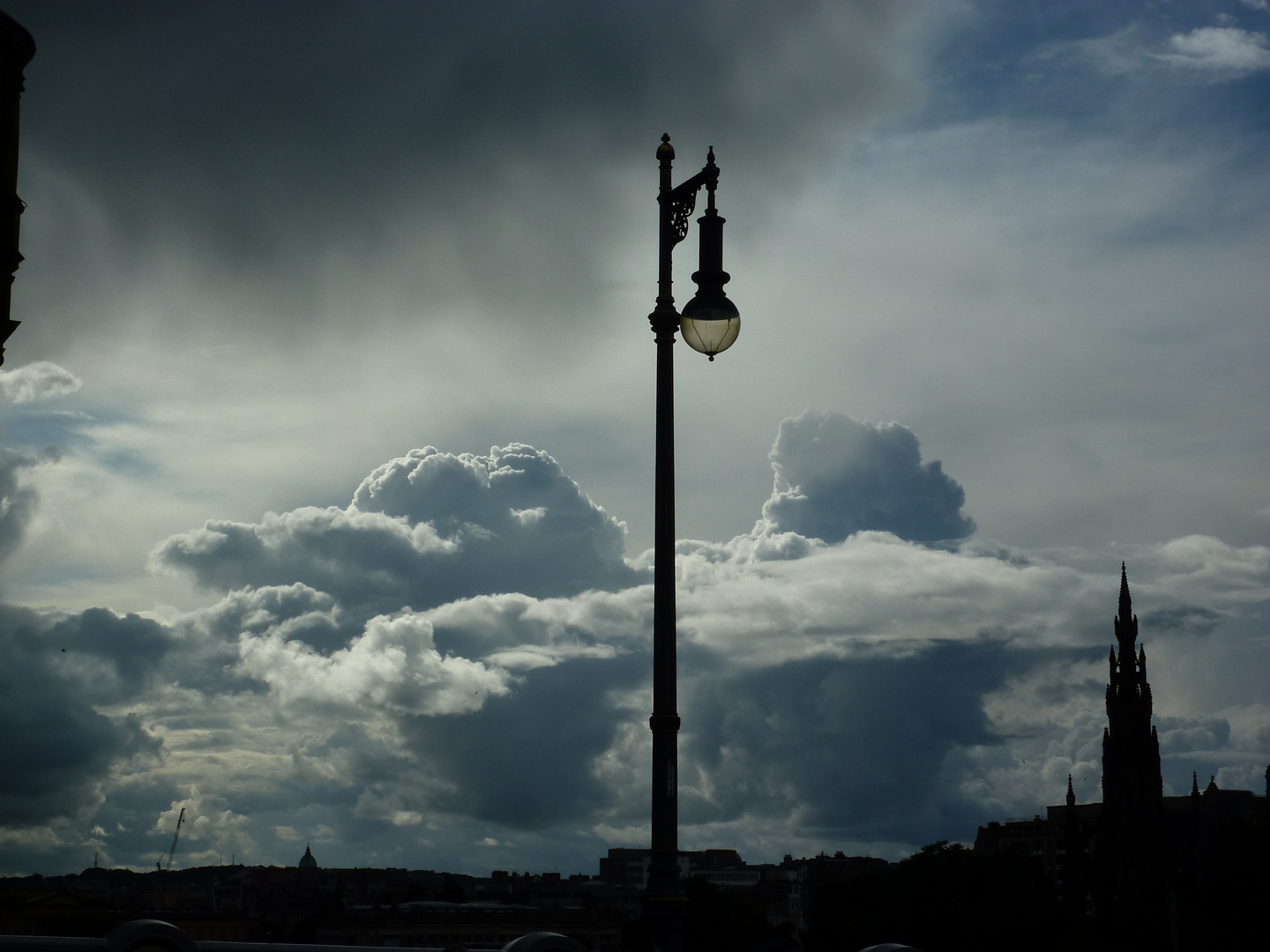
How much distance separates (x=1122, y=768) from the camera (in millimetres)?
145125

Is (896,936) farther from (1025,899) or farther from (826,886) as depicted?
(826,886)

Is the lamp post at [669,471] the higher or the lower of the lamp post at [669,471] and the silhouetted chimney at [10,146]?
the lower

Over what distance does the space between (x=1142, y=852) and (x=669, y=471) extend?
466 feet

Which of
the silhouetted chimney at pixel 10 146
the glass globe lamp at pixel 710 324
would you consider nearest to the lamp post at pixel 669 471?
the glass globe lamp at pixel 710 324

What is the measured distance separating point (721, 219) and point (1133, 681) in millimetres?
145218

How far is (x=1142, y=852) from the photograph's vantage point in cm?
14138

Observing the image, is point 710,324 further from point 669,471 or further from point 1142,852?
point 1142,852

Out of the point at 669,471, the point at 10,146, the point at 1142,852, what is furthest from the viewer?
the point at 1142,852

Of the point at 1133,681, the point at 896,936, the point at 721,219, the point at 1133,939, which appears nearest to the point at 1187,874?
the point at 1133,939

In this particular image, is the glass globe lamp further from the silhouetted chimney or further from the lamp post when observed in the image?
the silhouetted chimney

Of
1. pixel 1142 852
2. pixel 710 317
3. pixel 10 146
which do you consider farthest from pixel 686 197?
pixel 1142 852

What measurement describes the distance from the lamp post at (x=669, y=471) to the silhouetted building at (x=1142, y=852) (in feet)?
430

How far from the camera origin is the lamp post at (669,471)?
12219mm

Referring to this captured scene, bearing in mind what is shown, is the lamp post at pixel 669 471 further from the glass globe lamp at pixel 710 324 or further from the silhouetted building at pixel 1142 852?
the silhouetted building at pixel 1142 852
